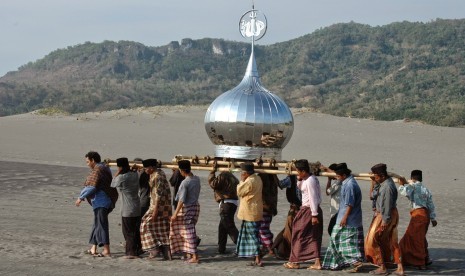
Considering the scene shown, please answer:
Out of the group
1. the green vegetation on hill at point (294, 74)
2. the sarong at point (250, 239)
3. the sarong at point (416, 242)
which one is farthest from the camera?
the green vegetation on hill at point (294, 74)

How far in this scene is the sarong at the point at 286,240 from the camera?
11547 millimetres

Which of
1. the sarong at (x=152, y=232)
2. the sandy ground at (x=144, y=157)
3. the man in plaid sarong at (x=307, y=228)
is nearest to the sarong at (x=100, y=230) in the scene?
the sandy ground at (x=144, y=157)

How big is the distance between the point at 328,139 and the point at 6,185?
15.3 m

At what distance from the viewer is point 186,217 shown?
1134cm

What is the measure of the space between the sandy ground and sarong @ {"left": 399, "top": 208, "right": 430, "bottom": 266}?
0.63 ft

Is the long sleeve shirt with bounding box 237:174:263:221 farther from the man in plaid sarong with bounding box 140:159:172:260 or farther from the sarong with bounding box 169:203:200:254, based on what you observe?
the man in plaid sarong with bounding box 140:159:172:260

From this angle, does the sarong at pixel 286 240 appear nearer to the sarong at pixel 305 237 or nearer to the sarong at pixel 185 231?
the sarong at pixel 305 237

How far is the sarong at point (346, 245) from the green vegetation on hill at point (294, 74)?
28122mm

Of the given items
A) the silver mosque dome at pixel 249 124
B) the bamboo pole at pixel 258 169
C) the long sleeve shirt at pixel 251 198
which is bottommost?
the long sleeve shirt at pixel 251 198

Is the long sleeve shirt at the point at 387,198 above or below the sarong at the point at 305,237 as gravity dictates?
above

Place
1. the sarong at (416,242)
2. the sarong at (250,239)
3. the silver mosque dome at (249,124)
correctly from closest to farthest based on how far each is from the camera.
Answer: the silver mosque dome at (249,124), the sarong at (250,239), the sarong at (416,242)

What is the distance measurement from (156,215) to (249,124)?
175 centimetres

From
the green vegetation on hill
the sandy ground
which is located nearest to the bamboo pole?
the sandy ground

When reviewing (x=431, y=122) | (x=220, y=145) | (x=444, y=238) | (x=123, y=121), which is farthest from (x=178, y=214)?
(x=431, y=122)
